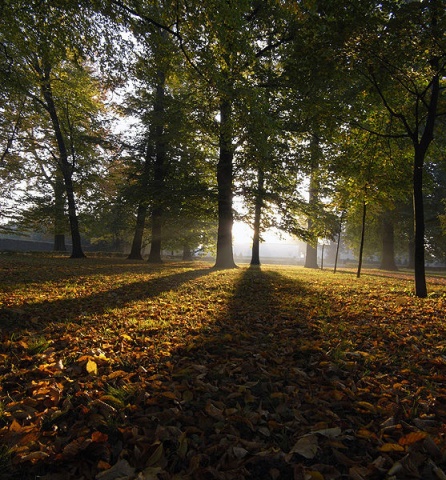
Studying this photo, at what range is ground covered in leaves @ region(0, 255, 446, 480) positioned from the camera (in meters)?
1.93

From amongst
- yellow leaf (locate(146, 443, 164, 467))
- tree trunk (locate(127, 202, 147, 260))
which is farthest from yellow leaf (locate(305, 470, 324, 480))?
tree trunk (locate(127, 202, 147, 260))

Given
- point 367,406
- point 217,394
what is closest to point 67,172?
point 217,394

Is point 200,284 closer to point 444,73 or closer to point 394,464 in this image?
point 394,464

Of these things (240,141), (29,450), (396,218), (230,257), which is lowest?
(29,450)

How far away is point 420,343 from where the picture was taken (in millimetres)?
4055

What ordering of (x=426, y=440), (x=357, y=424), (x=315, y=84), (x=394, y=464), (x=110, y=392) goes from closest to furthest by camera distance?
(x=394, y=464)
(x=426, y=440)
(x=357, y=424)
(x=110, y=392)
(x=315, y=84)

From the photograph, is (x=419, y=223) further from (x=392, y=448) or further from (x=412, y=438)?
(x=392, y=448)

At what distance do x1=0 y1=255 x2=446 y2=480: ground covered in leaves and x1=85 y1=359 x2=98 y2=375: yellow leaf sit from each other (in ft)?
0.06

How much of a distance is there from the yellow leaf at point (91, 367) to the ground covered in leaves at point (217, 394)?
0.02 metres

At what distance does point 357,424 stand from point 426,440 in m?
0.46

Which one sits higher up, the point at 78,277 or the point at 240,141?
the point at 240,141

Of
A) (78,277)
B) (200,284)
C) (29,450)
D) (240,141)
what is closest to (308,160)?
(240,141)

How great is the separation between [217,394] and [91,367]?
4.30 feet

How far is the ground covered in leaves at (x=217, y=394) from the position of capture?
6.32 feet
